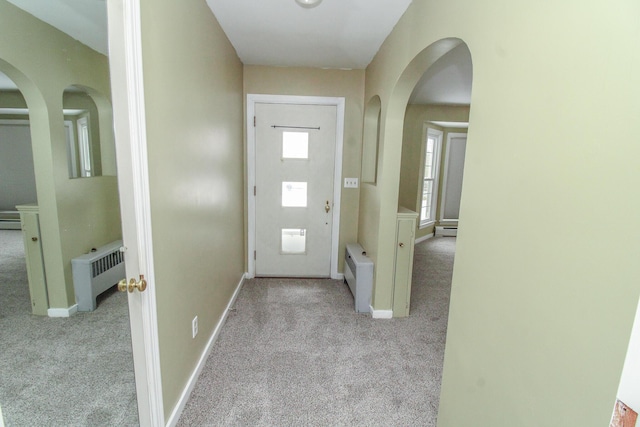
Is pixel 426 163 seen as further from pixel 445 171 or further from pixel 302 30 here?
pixel 302 30

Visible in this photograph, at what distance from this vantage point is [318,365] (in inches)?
84.4

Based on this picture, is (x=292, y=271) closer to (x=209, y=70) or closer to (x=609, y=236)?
(x=209, y=70)

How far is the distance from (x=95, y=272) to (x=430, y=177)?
18.7 ft

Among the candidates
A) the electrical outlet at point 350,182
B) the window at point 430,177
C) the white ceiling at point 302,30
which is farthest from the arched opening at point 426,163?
the electrical outlet at point 350,182

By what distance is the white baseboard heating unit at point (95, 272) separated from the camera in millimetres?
1165

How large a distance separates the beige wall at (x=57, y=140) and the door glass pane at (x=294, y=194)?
2343 mm

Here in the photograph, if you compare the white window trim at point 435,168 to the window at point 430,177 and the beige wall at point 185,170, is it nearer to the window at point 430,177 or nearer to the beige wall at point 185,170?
the window at point 430,177

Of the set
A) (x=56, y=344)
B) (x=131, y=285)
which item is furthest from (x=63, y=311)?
(x=131, y=285)

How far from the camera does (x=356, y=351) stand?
91.4 inches

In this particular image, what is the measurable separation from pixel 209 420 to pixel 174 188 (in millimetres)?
1268

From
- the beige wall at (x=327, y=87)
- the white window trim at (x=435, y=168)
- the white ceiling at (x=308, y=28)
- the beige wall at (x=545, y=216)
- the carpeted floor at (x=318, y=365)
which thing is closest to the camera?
the beige wall at (x=545, y=216)

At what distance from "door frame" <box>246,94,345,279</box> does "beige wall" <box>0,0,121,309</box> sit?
2262 mm

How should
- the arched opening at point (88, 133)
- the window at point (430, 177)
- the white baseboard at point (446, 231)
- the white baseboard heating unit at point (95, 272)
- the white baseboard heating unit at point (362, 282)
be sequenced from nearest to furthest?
1. the arched opening at point (88, 133)
2. the white baseboard heating unit at point (95, 272)
3. the white baseboard heating unit at point (362, 282)
4. the window at point (430, 177)
5. the white baseboard at point (446, 231)

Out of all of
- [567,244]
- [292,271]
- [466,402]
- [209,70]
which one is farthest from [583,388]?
[292,271]
